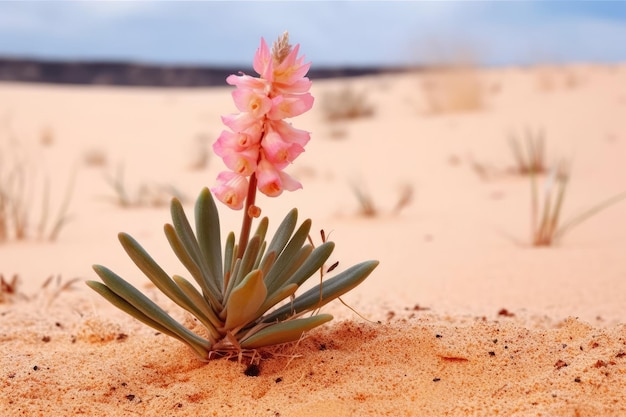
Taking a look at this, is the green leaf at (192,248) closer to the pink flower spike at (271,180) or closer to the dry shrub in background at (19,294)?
the pink flower spike at (271,180)

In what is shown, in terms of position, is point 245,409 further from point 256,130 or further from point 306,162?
point 306,162

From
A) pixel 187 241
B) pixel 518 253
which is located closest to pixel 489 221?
pixel 518 253

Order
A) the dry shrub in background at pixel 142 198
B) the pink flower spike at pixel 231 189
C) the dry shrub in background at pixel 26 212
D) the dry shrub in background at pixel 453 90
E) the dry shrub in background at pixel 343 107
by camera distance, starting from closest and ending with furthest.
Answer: the pink flower spike at pixel 231 189, the dry shrub in background at pixel 26 212, the dry shrub in background at pixel 142 198, the dry shrub in background at pixel 453 90, the dry shrub in background at pixel 343 107

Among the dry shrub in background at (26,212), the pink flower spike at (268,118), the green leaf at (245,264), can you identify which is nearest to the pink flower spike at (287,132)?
the pink flower spike at (268,118)

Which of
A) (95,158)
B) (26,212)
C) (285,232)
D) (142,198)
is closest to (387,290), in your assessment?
(285,232)

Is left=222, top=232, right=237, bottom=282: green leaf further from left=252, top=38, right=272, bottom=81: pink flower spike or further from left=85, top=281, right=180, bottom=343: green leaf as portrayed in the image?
left=252, top=38, right=272, bottom=81: pink flower spike

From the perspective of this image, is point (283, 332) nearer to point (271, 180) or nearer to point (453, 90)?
point (271, 180)
